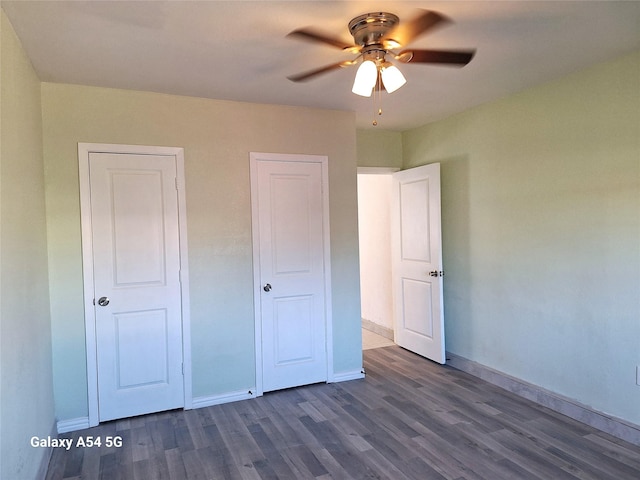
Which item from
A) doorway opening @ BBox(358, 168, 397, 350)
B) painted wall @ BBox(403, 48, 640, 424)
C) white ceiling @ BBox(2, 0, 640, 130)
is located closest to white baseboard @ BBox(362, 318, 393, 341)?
doorway opening @ BBox(358, 168, 397, 350)

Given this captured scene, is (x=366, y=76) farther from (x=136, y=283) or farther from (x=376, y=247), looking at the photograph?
(x=376, y=247)

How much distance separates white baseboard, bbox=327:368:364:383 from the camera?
12.9 ft

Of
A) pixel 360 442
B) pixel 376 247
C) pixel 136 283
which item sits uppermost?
pixel 376 247

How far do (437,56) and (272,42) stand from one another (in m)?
0.95

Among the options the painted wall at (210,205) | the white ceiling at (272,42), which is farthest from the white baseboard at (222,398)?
the white ceiling at (272,42)

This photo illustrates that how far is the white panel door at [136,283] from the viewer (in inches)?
124

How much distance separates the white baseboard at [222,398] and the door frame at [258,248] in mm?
78

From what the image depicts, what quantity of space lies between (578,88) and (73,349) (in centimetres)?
409

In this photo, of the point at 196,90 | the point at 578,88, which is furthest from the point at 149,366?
the point at 578,88

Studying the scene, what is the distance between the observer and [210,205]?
3463mm

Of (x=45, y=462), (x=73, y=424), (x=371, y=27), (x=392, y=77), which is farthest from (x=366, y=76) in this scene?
(x=73, y=424)

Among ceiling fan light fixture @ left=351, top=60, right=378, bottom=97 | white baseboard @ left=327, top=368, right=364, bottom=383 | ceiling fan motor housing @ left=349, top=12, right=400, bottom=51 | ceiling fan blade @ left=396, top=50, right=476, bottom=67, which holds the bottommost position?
white baseboard @ left=327, top=368, right=364, bottom=383

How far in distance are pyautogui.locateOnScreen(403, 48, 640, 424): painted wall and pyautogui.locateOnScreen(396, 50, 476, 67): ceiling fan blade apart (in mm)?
1465

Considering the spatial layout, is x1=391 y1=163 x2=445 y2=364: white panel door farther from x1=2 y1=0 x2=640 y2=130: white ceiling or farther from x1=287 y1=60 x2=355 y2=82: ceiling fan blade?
x1=287 y1=60 x2=355 y2=82: ceiling fan blade
